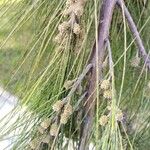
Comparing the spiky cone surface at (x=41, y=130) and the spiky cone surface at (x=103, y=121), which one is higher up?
the spiky cone surface at (x=103, y=121)

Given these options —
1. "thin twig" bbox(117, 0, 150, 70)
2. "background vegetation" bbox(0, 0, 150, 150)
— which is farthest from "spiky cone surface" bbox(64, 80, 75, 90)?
"thin twig" bbox(117, 0, 150, 70)

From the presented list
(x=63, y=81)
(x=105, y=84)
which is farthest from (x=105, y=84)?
(x=63, y=81)

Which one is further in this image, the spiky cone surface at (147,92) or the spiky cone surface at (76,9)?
the spiky cone surface at (147,92)

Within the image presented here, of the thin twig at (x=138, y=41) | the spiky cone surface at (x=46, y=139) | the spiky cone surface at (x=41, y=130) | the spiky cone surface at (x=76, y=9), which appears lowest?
the spiky cone surface at (x=46, y=139)

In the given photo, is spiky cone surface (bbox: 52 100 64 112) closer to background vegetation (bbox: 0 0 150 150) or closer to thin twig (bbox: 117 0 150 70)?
background vegetation (bbox: 0 0 150 150)

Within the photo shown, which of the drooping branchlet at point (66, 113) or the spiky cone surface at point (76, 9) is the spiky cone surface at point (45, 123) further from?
the spiky cone surface at point (76, 9)

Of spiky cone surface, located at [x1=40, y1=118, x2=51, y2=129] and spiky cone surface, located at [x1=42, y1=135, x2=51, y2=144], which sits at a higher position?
spiky cone surface, located at [x1=40, y1=118, x2=51, y2=129]

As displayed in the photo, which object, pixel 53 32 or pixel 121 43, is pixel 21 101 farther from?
pixel 121 43

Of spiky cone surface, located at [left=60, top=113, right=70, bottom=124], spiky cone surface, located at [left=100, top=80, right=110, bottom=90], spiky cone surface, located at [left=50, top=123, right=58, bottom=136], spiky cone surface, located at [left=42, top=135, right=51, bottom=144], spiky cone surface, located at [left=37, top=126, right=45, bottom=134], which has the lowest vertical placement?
spiky cone surface, located at [left=42, top=135, right=51, bottom=144]

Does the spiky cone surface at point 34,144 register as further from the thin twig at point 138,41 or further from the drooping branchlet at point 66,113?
the thin twig at point 138,41

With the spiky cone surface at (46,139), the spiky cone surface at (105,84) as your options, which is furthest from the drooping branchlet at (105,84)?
the spiky cone surface at (46,139)
